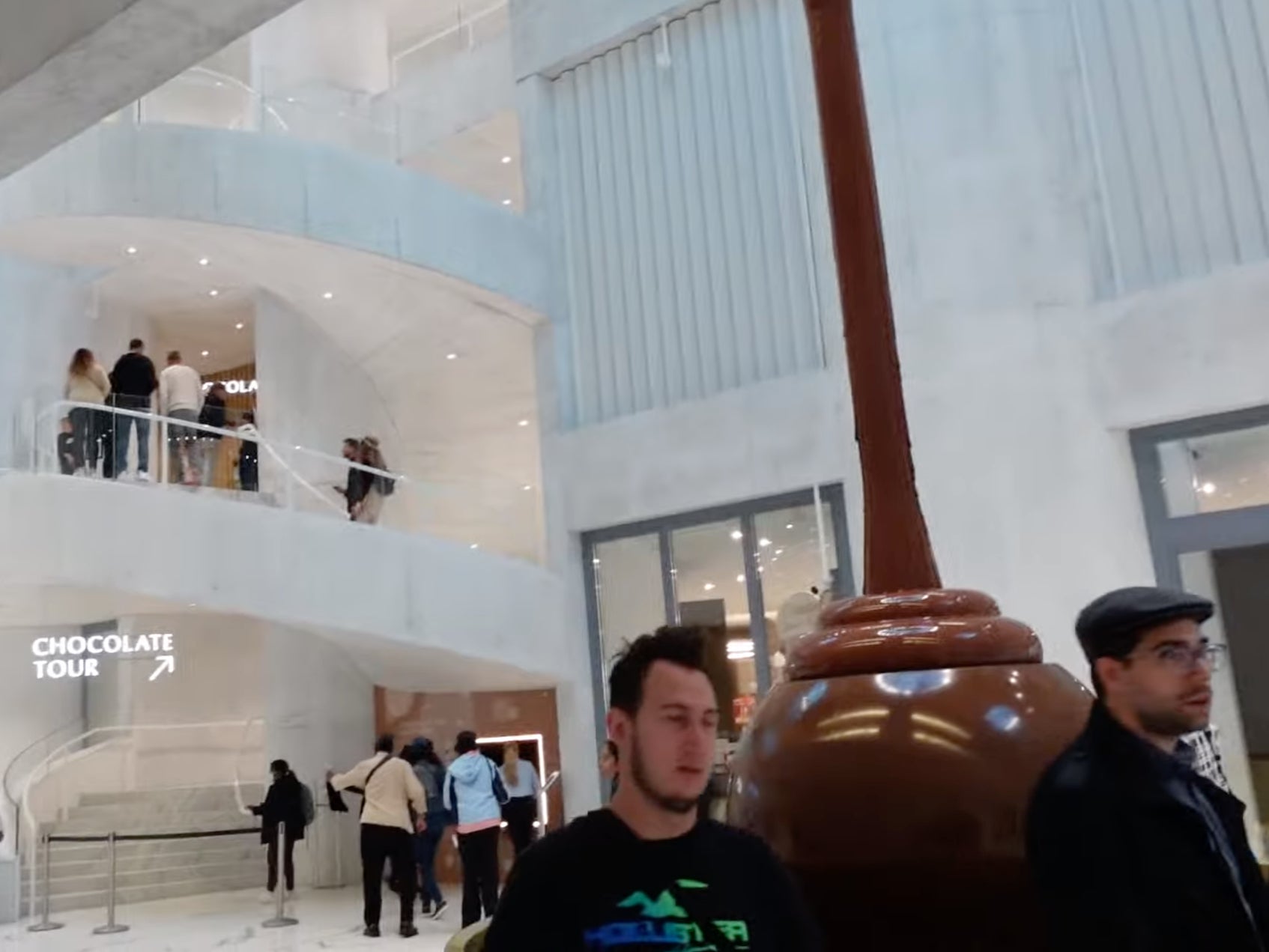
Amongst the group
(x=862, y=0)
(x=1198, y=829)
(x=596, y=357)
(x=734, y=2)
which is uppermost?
(x=734, y=2)

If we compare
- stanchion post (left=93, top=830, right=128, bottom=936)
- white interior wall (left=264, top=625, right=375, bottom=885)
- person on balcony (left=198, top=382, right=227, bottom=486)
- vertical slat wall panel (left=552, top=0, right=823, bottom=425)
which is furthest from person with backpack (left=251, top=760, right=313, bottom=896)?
vertical slat wall panel (left=552, top=0, right=823, bottom=425)

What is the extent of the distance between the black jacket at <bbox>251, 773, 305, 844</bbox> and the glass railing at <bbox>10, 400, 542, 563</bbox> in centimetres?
234

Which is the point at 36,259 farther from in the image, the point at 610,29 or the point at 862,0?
the point at 862,0

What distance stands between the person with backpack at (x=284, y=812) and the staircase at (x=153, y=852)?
1.08 meters

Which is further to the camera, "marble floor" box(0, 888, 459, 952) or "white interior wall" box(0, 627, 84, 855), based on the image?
"white interior wall" box(0, 627, 84, 855)

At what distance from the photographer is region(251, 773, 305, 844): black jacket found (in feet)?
34.5

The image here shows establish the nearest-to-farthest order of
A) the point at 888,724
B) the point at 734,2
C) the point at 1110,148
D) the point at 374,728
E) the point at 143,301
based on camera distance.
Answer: the point at 888,724
the point at 1110,148
the point at 734,2
the point at 374,728
the point at 143,301

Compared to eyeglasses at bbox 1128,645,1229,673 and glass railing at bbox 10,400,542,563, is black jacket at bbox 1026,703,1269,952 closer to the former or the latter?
eyeglasses at bbox 1128,645,1229,673

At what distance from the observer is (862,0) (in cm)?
1052

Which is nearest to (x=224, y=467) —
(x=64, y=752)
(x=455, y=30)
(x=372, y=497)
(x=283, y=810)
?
(x=372, y=497)

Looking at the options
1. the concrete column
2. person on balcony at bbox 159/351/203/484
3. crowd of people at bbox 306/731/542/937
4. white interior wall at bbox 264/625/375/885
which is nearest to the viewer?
crowd of people at bbox 306/731/542/937

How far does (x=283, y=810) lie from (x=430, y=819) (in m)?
1.31

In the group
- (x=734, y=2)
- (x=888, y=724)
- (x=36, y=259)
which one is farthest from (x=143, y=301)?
Result: (x=888, y=724)

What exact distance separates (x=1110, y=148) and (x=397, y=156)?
6898 mm
